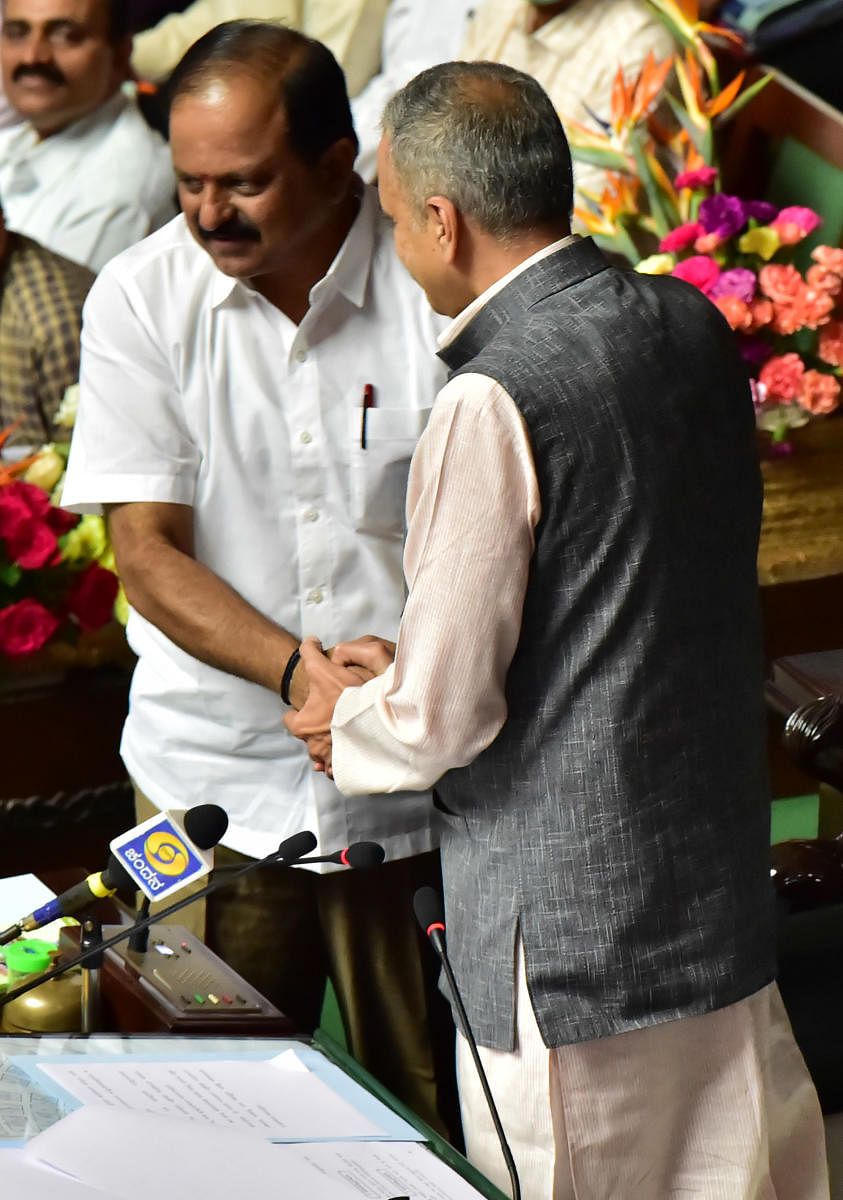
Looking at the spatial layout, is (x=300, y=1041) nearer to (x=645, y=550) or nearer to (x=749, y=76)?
(x=645, y=550)

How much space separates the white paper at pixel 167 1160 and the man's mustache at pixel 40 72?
3.15 m

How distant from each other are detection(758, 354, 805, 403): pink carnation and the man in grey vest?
1922 mm

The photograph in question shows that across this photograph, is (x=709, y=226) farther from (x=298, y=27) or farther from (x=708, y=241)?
(x=298, y=27)

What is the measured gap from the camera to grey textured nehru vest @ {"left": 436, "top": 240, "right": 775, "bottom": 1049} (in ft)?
5.23

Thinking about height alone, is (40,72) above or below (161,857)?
below

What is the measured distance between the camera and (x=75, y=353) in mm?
3887

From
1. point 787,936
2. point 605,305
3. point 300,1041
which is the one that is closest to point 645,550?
point 605,305

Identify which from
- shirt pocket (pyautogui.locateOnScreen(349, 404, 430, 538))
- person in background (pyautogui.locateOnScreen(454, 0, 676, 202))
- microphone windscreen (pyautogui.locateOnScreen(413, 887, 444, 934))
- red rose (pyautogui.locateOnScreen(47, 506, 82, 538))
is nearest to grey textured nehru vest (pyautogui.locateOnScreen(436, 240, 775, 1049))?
microphone windscreen (pyautogui.locateOnScreen(413, 887, 444, 934))

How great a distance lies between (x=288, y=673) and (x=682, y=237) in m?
1.96

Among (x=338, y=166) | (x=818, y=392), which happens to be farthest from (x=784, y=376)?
(x=338, y=166)

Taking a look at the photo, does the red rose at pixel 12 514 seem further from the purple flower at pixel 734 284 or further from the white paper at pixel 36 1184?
the white paper at pixel 36 1184

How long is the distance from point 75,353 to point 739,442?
8.12ft

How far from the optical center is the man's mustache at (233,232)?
2041mm

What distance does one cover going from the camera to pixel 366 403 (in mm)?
2170
